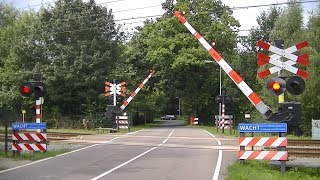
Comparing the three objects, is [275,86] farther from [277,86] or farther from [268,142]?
[268,142]

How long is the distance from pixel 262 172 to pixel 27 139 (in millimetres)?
9406

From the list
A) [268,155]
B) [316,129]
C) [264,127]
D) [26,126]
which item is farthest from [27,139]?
[316,129]

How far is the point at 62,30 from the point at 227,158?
3018cm

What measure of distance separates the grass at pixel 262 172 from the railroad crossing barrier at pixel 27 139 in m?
7.85

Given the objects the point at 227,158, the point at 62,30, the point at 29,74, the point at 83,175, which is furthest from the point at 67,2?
the point at 83,175

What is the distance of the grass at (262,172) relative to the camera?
12.1 m

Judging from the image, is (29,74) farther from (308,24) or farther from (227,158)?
(227,158)

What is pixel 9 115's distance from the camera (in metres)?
18.0

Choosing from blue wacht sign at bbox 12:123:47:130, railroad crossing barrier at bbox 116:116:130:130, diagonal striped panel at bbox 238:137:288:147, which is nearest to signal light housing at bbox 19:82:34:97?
blue wacht sign at bbox 12:123:47:130

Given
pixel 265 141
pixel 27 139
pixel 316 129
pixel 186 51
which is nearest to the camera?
pixel 265 141

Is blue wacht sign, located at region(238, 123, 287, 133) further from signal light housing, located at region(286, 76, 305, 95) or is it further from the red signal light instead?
the red signal light

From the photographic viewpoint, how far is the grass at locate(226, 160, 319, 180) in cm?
1210

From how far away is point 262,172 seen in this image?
1300 cm

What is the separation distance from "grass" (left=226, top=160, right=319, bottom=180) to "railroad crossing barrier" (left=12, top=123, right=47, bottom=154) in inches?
309
